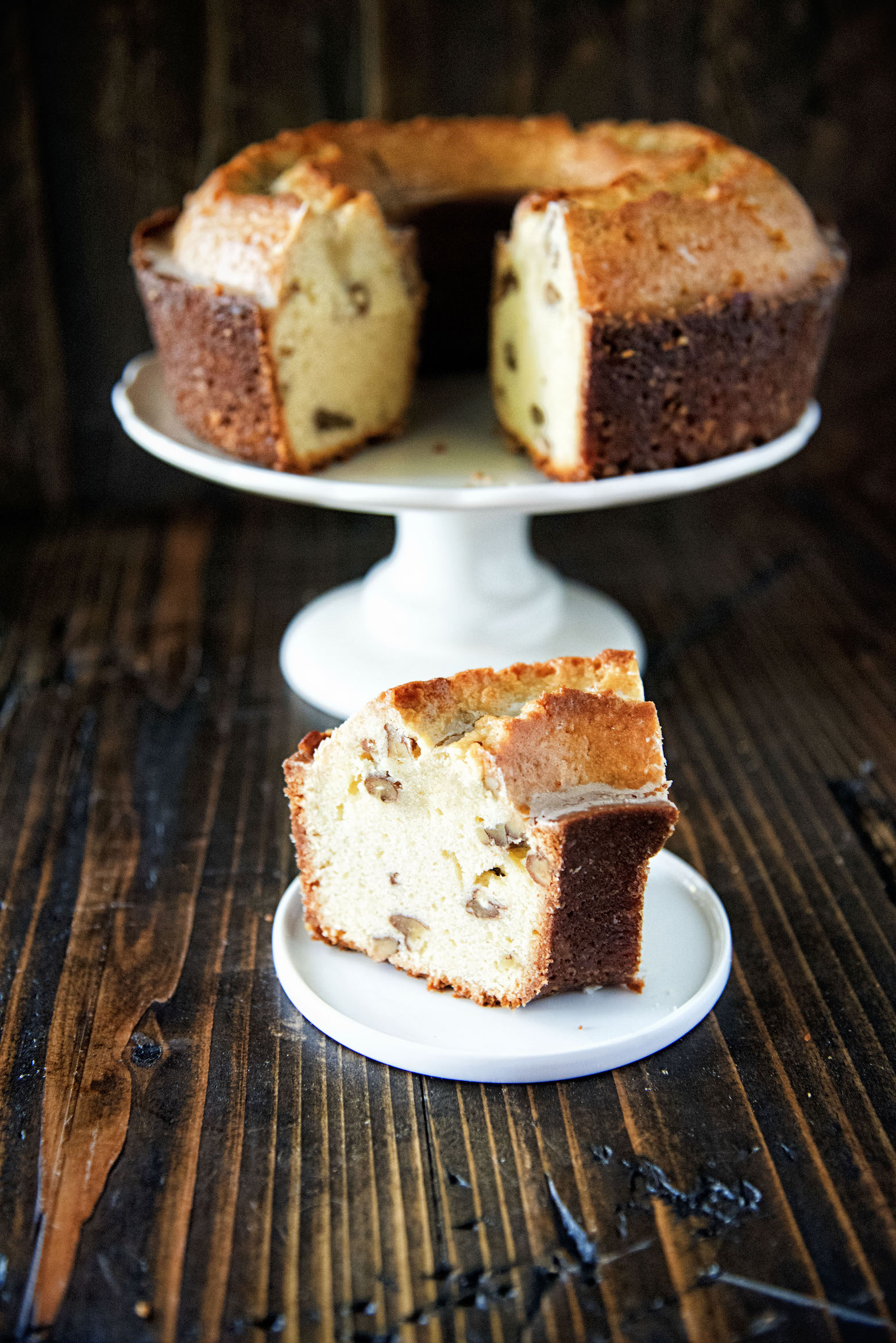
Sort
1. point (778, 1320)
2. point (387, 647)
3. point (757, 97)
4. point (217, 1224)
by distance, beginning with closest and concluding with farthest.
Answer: point (778, 1320) → point (217, 1224) → point (387, 647) → point (757, 97)

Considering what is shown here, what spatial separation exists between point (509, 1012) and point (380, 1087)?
17 centimetres

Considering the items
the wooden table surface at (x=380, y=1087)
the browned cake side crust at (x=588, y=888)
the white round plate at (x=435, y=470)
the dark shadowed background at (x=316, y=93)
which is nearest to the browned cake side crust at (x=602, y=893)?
the browned cake side crust at (x=588, y=888)

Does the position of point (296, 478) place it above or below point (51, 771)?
above

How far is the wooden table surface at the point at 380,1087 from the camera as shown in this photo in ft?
3.89

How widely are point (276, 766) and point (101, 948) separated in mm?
503

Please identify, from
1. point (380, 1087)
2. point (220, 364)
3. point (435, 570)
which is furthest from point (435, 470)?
point (380, 1087)

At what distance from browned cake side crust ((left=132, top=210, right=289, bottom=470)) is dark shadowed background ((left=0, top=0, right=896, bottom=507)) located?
A: 696 mm

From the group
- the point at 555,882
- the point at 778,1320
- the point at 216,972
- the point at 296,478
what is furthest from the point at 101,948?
the point at 778,1320

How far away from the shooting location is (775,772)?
204 centimetres

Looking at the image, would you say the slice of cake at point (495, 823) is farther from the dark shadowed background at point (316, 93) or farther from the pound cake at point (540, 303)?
the dark shadowed background at point (316, 93)

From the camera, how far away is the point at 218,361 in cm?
207

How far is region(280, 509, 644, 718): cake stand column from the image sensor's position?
7.41 ft

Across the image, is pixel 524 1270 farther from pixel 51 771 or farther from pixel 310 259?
pixel 310 259

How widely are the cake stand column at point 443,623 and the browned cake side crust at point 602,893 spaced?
0.87 meters
